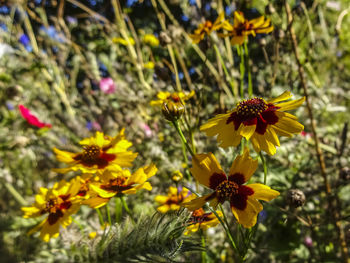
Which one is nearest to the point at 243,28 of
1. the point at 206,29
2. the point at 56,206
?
the point at 206,29

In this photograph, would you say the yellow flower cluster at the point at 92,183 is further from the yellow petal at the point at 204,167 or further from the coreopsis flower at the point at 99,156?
the yellow petal at the point at 204,167

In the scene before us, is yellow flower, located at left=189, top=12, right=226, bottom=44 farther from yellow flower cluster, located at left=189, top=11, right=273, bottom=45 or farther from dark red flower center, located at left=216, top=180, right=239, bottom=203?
dark red flower center, located at left=216, top=180, right=239, bottom=203

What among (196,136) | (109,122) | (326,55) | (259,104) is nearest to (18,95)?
(109,122)

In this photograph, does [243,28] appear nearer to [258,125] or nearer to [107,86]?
[258,125]

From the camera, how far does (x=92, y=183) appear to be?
0.62m

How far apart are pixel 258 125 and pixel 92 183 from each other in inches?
13.6

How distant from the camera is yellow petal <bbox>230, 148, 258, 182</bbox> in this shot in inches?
20.2

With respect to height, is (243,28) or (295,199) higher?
(243,28)

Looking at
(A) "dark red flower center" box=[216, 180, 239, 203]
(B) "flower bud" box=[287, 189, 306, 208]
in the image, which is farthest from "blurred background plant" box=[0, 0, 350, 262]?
(A) "dark red flower center" box=[216, 180, 239, 203]

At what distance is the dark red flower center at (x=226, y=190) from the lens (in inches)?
20.4

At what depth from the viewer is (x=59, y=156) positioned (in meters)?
0.73

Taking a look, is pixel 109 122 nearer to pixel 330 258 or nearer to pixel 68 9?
pixel 330 258

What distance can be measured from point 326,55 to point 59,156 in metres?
1.68

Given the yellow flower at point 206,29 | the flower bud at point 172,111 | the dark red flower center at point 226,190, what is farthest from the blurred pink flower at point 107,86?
the dark red flower center at point 226,190
